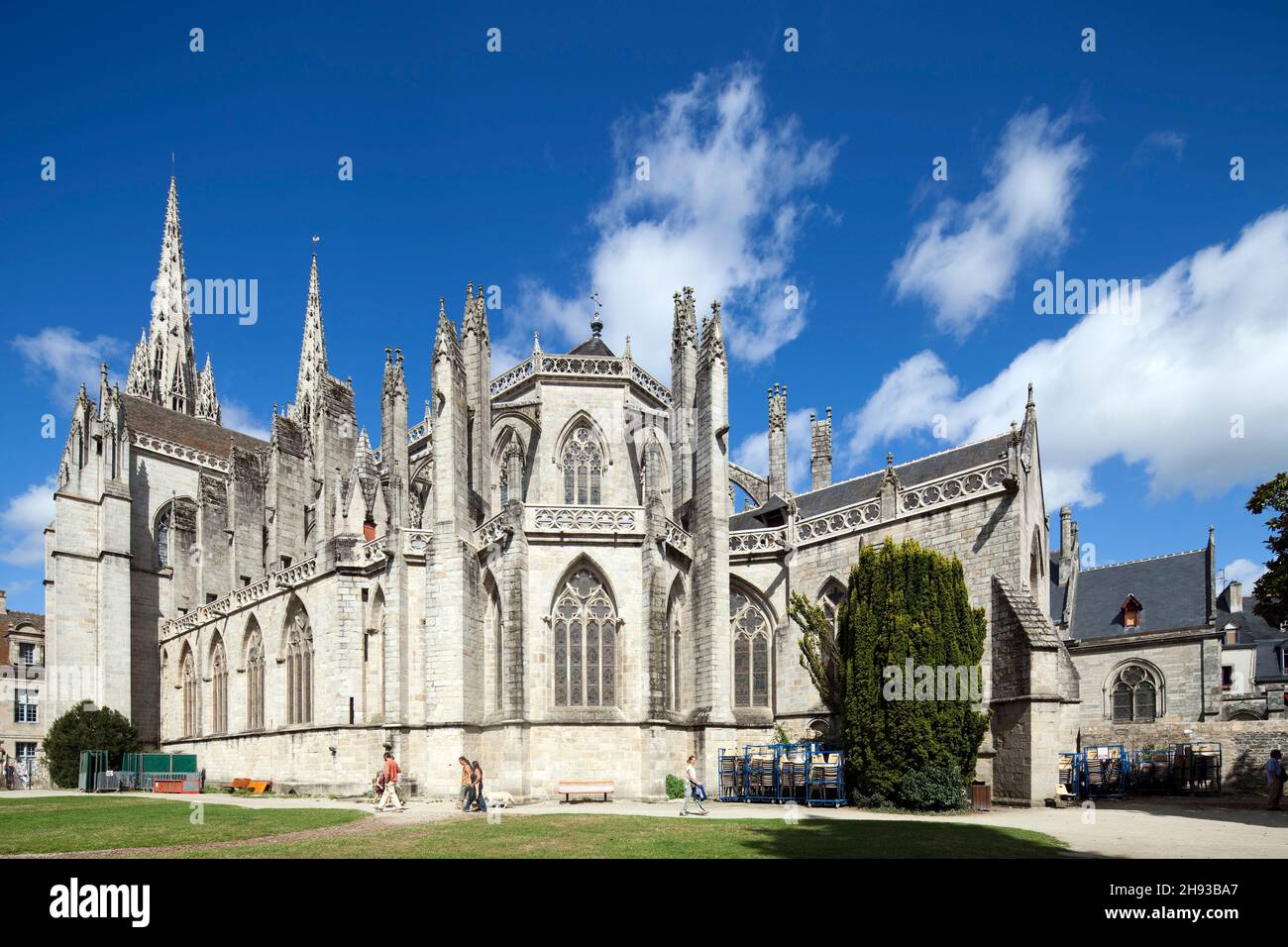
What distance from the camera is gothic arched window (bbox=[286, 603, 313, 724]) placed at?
2935cm

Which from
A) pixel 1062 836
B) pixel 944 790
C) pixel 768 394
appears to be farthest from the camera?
pixel 768 394

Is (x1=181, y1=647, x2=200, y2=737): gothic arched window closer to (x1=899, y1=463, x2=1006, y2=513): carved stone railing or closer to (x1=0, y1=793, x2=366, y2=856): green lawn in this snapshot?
(x1=0, y1=793, x2=366, y2=856): green lawn

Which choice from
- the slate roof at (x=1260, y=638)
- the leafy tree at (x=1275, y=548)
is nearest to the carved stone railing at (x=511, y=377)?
the leafy tree at (x=1275, y=548)

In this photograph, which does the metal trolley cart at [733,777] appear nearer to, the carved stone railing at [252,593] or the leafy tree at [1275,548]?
the leafy tree at [1275,548]

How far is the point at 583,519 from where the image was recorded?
2411 cm

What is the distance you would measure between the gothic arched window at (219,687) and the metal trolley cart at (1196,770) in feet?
102

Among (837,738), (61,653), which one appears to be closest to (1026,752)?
(837,738)

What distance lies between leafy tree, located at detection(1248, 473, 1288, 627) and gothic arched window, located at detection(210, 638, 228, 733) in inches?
1281

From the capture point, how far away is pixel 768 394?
114ft

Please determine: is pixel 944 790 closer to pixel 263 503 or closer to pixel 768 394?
pixel 768 394

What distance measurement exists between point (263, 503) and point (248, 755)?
1130 cm

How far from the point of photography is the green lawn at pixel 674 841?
448 inches
